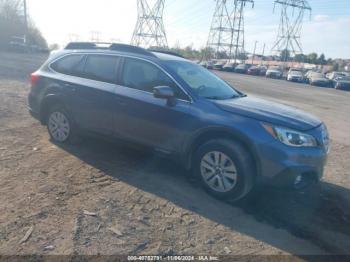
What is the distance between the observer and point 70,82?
5.86m

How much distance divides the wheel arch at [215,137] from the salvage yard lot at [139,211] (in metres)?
0.46

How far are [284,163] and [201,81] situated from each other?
181 cm

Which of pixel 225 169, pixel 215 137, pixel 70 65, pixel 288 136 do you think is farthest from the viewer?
pixel 70 65

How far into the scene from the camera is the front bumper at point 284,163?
414 centimetres

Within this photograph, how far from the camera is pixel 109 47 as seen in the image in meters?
5.79

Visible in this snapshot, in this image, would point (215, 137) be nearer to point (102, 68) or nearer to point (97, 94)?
point (97, 94)

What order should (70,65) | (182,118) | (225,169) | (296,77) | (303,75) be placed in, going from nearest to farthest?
(225,169) < (182,118) < (70,65) < (296,77) < (303,75)

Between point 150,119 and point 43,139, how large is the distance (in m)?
2.57

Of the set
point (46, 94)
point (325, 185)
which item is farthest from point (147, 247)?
point (46, 94)

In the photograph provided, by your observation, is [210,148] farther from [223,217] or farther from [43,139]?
[43,139]

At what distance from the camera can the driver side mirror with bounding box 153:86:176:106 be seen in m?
4.68

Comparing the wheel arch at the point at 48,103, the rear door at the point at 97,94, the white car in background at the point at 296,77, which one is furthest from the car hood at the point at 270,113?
the white car in background at the point at 296,77

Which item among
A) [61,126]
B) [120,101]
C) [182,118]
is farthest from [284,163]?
[61,126]

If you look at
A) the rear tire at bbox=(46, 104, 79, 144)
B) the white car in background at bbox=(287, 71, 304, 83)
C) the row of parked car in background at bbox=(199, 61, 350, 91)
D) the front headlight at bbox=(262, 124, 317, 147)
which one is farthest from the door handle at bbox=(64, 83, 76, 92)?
the white car in background at bbox=(287, 71, 304, 83)
